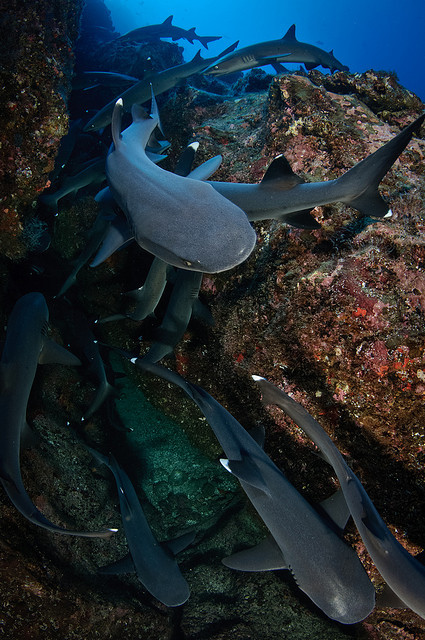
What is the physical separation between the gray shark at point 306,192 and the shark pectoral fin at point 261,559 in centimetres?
300

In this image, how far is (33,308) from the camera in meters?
4.02

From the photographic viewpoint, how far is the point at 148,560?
3.67m

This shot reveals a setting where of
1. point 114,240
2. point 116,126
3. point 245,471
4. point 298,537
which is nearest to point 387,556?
point 298,537

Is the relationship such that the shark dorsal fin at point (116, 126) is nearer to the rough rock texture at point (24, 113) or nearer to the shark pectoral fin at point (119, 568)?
the rough rock texture at point (24, 113)

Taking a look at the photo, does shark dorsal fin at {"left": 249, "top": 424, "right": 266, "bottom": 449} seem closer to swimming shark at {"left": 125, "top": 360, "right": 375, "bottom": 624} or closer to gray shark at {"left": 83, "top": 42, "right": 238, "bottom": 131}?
swimming shark at {"left": 125, "top": 360, "right": 375, "bottom": 624}

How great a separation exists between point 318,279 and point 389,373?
0.97 metres

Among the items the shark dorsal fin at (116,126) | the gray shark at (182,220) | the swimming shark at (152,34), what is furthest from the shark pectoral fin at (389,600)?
the swimming shark at (152,34)

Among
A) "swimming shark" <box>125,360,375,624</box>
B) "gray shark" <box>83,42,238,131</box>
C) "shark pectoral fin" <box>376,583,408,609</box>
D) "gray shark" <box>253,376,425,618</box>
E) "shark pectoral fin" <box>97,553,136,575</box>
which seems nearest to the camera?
"gray shark" <box>253,376,425,618</box>

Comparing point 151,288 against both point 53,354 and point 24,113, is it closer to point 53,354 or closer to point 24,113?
point 53,354

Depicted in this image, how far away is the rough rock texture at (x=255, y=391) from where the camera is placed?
8.90 ft

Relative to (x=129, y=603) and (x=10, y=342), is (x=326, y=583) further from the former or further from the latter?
(x=10, y=342)

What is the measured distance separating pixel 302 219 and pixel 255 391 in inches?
70.7

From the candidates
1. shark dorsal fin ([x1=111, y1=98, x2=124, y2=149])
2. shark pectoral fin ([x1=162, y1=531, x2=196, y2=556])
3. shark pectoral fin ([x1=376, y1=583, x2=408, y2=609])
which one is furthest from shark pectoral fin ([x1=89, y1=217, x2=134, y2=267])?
shark pectoral fin ([x1=376, y1=583, x2=408, y2=609])

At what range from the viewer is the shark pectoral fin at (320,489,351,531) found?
277 centimetres
